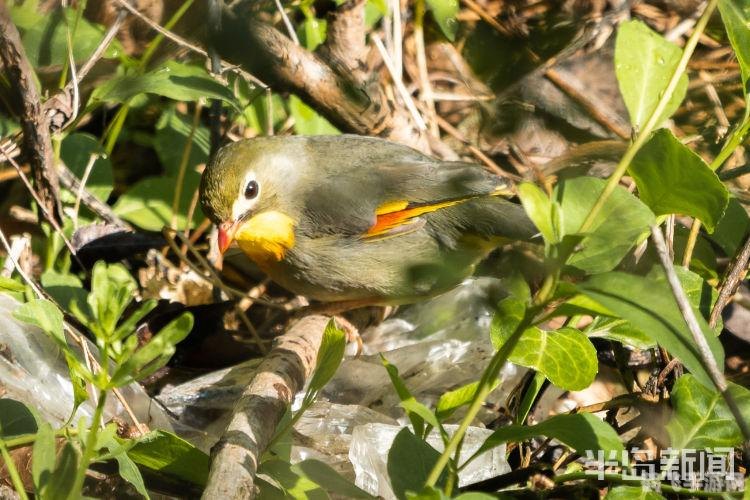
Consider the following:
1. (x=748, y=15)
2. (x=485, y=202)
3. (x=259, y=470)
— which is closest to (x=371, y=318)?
(x=485, y=202)

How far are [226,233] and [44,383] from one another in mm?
895

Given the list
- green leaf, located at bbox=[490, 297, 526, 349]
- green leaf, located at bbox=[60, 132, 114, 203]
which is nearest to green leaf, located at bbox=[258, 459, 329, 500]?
green leaf, located at bbox=[490, 297, 526, 349]

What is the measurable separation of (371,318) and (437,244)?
0.49 meters

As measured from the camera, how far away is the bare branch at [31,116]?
3.12m

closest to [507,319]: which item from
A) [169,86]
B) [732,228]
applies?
[732,228]

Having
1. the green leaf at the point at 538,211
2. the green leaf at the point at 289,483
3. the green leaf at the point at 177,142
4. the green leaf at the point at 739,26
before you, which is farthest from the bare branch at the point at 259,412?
the green leaf at the point at 739,26

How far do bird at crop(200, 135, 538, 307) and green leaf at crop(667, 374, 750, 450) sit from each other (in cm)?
126

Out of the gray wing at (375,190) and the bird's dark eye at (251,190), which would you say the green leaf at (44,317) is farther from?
the gray wing at (375,190)

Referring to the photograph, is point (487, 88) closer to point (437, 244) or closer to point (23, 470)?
point (23, 470)

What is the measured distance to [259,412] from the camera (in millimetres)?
2396

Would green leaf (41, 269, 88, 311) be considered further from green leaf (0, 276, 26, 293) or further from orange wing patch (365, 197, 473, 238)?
orange wing patch (365, 197, 473, 238)

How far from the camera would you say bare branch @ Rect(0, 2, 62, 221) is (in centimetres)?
312

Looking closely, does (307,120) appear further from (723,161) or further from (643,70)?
(643,70)

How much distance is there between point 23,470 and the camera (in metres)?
2.52
